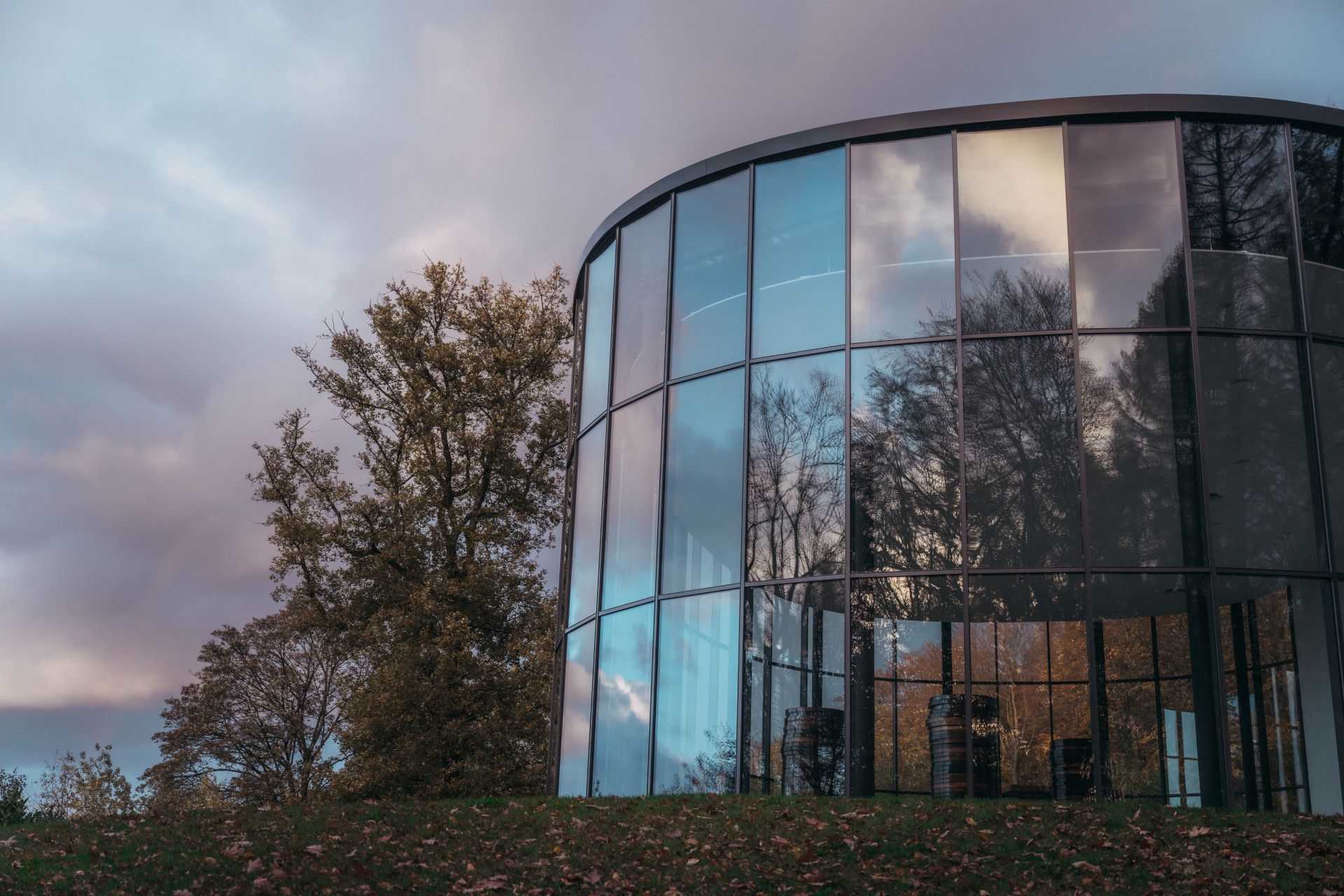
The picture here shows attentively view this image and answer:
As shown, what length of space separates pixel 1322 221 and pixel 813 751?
8.73m

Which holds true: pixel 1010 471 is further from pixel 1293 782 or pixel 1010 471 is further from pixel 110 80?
pixel 110 80

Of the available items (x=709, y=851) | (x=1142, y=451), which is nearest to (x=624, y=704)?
(x=709, y=851)

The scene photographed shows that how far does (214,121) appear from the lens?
2586 cm

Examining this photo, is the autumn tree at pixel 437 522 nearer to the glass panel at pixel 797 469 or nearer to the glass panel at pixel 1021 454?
the glass panel at pixel 797 469

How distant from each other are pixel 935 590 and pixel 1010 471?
160 cm

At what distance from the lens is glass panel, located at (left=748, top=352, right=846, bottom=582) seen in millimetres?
13523

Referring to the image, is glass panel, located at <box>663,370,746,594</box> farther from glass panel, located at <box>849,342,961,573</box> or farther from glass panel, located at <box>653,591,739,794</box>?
glass panel, located at <box>849,342,961,573</box>

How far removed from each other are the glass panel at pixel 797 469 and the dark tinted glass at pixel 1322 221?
5.58 meters

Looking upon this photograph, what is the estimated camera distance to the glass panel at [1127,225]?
13.4 m

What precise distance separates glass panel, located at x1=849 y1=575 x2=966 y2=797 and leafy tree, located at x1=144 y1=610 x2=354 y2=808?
57.6 ft

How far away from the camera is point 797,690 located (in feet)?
42.8

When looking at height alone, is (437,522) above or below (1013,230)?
below

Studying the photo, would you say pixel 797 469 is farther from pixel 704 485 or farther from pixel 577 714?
pixel 577 714

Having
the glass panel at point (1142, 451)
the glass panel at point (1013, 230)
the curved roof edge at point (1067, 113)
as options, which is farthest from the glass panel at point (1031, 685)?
the curved roof edge at point (1067, 113)
